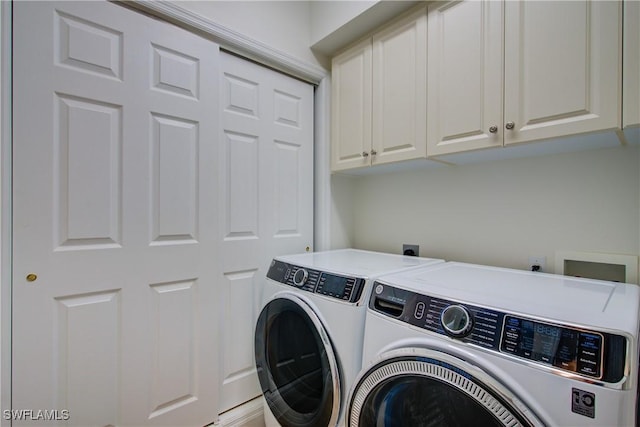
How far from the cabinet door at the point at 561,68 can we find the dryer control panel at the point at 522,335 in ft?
2.34

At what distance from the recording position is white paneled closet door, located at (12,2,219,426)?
1.06m

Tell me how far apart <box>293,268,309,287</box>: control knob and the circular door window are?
1.50ft

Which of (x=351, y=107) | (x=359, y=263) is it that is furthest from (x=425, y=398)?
(x=351, y=107)

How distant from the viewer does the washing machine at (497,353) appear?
58 cm

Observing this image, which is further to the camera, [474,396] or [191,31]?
[191,31]

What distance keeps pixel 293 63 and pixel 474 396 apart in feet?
5.71

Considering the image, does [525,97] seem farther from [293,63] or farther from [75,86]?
[75,86]

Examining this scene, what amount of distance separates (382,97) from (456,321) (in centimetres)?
119

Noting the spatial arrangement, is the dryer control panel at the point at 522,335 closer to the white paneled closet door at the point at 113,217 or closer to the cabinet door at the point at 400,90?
the cabinet door at the point at 400,90

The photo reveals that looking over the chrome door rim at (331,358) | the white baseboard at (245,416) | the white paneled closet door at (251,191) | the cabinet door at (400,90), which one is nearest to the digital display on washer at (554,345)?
the chrome door rim at (331,358)

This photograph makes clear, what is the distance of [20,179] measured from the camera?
1.04m

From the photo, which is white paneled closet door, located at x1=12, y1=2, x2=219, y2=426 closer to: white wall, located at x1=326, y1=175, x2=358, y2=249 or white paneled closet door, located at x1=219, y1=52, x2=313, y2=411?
white paneled closet door, located at x1=219, y1=52, x2=313, y2=411

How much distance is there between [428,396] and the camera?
807 mm

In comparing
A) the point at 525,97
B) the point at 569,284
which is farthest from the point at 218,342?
the point at 525,97
